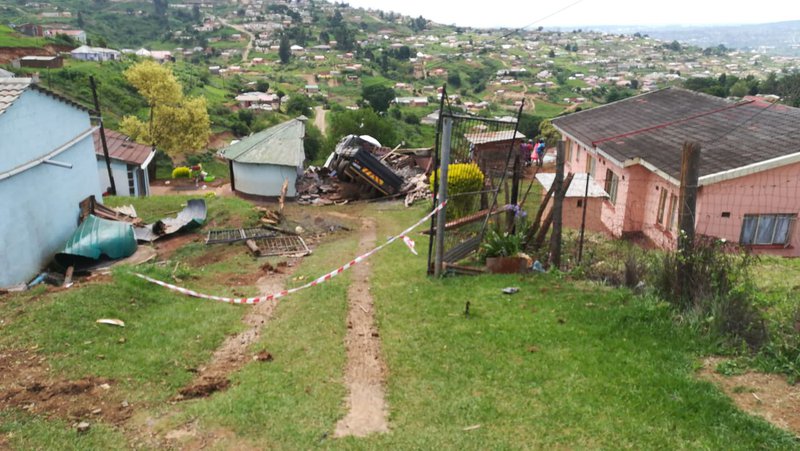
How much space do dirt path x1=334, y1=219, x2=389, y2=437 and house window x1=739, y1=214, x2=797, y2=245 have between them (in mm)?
11338

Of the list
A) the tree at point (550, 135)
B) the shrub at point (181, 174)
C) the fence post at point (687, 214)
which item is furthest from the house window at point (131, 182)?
the fence post at point (687, 214)

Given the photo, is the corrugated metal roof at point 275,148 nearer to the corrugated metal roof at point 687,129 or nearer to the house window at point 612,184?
the corrugated metal roof at point 687,129

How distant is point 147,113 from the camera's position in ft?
171

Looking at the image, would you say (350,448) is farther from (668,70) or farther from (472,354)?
(668,70)

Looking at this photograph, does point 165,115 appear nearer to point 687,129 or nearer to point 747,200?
point 687,129

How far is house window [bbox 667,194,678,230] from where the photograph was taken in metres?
16.4

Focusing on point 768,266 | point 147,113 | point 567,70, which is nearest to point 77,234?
point 768,266

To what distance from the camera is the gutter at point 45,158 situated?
40.1 ft

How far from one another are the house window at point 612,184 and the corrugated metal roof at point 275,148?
13.7m

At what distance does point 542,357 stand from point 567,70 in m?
156

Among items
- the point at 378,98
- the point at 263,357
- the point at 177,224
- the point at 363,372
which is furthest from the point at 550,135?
the point at 378,98

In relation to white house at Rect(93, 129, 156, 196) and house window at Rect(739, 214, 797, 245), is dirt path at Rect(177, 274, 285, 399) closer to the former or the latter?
house window at Rect(739, 214, 797, 245)

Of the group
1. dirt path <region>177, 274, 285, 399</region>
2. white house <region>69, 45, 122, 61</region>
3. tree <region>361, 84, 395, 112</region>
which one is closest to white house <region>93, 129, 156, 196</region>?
dirt path <region>177, 274, 285, 399</region>

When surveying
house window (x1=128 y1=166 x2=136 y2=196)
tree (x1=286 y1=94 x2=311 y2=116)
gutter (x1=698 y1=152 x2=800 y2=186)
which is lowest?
tree (x1=286 y1=94 x2=311 y2=116)
